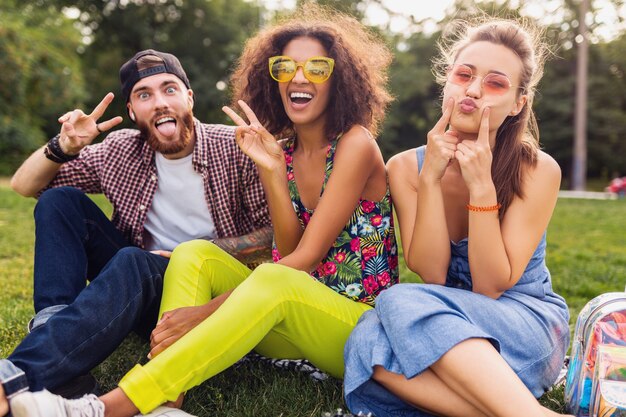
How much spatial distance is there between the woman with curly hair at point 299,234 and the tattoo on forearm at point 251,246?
0.23m

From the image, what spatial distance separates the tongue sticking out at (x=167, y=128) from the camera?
3.40m

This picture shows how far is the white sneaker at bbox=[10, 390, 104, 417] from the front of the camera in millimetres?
2016

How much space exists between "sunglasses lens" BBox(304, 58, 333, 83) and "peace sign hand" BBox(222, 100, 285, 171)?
332 mm

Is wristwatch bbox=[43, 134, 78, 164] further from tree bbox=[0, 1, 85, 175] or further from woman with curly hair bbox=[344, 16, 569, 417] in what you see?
tree bbox=[0, 1, 85, 175]

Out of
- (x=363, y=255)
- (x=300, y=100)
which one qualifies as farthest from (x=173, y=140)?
(x=363, y=255)

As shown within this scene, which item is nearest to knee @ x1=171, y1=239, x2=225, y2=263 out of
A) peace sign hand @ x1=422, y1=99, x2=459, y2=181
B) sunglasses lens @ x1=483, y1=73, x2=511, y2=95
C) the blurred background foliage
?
peace sign hand @ x1=422, y1=99, x2=459, y2=181

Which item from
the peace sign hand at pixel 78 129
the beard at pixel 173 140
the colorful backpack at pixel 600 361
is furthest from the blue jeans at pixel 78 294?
the colorful backpack at pixel 600 361

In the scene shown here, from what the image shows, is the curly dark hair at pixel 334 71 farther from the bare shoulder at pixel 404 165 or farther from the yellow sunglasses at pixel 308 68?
the bare shoulder at pixel 404 165

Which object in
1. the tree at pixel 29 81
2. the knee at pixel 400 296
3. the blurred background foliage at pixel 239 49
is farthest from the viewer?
the blurred background foliage at pixel 239 49

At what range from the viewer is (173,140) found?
3.42 metres

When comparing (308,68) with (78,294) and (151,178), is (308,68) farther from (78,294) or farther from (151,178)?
(78,294)

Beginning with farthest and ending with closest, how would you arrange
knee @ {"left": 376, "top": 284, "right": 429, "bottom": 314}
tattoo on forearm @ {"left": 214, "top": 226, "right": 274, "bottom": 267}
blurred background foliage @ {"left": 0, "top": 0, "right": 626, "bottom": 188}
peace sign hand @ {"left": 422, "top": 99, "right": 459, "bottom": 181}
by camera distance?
blurred background foliage @ {"left": 0, "top": 0, "right": 626, "bottom": 188}, tattoo on forearm @ {"left": 214, "top": 226, "right": 274, "bottom": 267}, peace sign hand @ {"left": 422, "top": 99, "right": 459, "bottom": 181}, knee @ {"left": 376, "top": 284, "right": 429, "bottom": 314}

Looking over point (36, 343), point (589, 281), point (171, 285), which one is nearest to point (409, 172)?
point (171, 285)

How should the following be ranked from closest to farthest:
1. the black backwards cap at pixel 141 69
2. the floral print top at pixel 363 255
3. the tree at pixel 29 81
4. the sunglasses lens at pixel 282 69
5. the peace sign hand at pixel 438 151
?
the peace sign hand at pixel 438 151 < the floral print top at pixel 363 255 < the sunglasses lens at pixel 282 69 < the black backwards cap at pixel 141 69 < the tree at pixel 29 81
